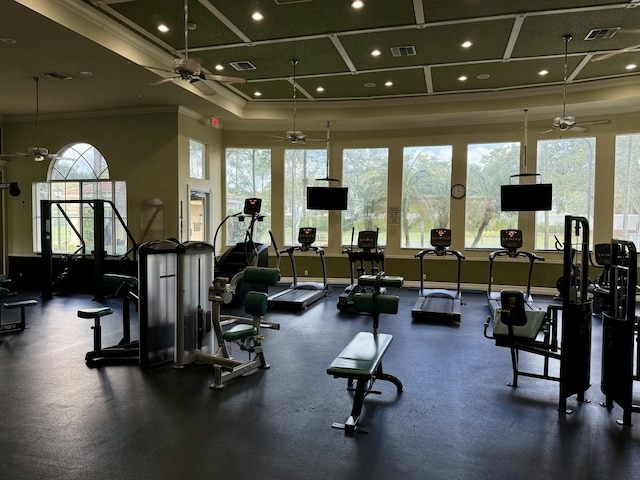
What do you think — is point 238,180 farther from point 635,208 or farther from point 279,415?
point 635,208

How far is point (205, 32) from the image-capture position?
606 cm

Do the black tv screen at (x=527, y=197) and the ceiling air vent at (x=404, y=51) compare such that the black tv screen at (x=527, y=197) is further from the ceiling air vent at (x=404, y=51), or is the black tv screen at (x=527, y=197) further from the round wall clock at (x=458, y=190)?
the ceiling air vent at (x=404, y=51)

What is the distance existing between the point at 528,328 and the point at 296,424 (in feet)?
8.03

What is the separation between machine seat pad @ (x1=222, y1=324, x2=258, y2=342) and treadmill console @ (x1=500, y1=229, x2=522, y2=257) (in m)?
5.83

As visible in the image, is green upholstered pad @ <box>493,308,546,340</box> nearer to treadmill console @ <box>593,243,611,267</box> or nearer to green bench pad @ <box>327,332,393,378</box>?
green bench pad @ <box>327,332,393,378</box>

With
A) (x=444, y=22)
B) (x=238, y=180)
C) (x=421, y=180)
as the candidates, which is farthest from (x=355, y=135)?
(x=444, y=22)

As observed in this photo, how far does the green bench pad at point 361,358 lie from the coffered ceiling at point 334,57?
387 centimetres

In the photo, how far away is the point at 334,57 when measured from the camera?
702 cm

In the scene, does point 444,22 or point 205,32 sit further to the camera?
point 205,32

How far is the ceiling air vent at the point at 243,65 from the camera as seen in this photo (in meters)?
7.31

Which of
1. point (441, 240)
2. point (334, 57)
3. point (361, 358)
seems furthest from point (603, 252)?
point (361, 358)

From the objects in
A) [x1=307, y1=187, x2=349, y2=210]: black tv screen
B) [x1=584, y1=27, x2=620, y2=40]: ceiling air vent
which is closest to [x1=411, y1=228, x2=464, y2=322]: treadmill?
[x1=307, y1=187, x2=349, y2=210]: black tv screen

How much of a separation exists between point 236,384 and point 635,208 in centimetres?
893

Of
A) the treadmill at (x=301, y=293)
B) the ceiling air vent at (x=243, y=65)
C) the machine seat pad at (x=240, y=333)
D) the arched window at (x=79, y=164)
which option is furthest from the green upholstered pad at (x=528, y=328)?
the arched window at (x=79, y=164)
